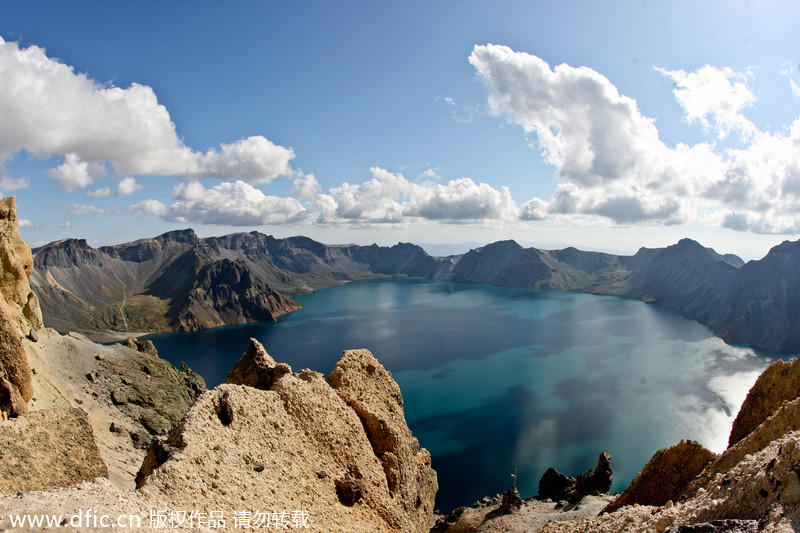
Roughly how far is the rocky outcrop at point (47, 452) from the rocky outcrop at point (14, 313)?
508 inches

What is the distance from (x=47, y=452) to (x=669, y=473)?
3367 centimetres

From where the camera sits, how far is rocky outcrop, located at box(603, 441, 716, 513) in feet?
81.4

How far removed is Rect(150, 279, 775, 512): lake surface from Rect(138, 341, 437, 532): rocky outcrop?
34.9 m

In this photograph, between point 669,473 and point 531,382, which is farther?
point 531,382

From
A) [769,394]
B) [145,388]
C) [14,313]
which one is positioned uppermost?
[14,313]

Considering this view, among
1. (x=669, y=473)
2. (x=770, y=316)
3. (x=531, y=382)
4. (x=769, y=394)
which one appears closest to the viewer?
(x=769, y=394)

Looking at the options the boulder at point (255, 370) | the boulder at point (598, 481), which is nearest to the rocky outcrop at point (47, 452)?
the boulder at point (255, 370)

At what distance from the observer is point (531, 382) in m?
103

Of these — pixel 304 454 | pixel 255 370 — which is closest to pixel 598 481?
pixel 255 370

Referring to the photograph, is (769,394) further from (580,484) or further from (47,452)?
(47,452)

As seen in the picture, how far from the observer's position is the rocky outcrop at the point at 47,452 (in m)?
16.0

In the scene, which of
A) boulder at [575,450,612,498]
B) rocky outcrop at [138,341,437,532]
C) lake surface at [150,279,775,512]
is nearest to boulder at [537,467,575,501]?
boulder at [575,450,612,498]

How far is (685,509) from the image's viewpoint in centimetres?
1461

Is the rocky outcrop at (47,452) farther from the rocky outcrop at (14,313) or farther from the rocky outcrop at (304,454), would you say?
the rocky outcrop at (14,313)
